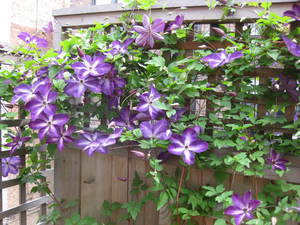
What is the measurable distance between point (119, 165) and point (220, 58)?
720 millimetres

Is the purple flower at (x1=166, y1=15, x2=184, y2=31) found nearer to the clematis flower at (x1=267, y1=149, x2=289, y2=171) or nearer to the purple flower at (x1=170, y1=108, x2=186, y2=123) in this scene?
the purple flower at (x1=170, y1=108, x2=186, y2=123)

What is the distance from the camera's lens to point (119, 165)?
1.40 m

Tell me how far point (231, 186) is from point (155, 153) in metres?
0.33

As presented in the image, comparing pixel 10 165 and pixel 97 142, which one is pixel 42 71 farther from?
pixel 10 165

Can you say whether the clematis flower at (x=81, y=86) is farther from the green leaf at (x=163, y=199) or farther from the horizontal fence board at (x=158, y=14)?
the green leaf at (x=163, y=199)

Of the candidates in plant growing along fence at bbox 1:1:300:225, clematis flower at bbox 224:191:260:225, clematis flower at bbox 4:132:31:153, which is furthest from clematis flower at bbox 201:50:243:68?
clematis flower at bbox 4:132:31:153

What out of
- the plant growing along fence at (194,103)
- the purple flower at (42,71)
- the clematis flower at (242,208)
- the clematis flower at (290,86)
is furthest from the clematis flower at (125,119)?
the clematis flower at (290,86)

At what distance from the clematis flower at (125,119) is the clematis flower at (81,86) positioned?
0.14 meters

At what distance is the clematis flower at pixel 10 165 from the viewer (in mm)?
1506

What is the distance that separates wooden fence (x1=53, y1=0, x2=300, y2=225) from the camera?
1059 mm

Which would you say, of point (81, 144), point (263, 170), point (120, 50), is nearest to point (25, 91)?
point (81, 144)

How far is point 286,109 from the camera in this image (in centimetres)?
103

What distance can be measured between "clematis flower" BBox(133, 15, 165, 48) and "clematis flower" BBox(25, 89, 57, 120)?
0.40 m

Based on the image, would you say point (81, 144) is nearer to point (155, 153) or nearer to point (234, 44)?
point (155, 153)
